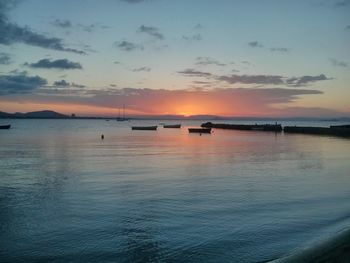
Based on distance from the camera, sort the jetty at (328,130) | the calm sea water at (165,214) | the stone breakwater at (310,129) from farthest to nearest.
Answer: the stone breakwater at (310,129), the jetty at (328,130), the calm sea water at (165,214)

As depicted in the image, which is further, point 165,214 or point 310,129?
point 310,129

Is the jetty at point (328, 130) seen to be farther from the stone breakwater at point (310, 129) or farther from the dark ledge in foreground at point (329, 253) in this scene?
the dark ledge in foreground at point (329, 253)

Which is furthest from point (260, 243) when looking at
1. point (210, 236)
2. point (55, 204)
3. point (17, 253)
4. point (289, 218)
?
point (55, 204)

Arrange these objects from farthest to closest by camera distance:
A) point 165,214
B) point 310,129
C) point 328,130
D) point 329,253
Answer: point 310,129 < point 328,130 < point 165,214 < point 329,253

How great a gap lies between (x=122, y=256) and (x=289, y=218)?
8101 mm

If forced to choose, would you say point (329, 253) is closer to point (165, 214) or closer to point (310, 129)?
point (165, 214)

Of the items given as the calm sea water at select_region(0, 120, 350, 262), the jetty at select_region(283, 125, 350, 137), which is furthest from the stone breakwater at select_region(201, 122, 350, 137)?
the calm sea water at select_region(0, 120, 350, 262)

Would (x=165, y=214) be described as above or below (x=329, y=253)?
below

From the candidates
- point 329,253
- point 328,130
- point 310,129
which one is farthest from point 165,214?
point 310,129

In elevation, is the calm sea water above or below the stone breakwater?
below

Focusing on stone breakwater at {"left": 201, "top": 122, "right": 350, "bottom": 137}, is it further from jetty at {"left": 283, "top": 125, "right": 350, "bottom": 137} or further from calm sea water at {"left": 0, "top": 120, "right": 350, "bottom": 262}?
calm sea water at {"left": 0, "top": 120, "right": 350, "bottom": 262}

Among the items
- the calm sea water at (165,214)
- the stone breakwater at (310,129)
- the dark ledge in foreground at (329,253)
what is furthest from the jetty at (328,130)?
the dark ledge in foreground at (329,253)

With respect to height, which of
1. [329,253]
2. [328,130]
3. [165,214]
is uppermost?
[328,130]

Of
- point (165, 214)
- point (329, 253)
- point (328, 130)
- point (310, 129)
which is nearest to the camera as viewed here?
point (329, 253)
